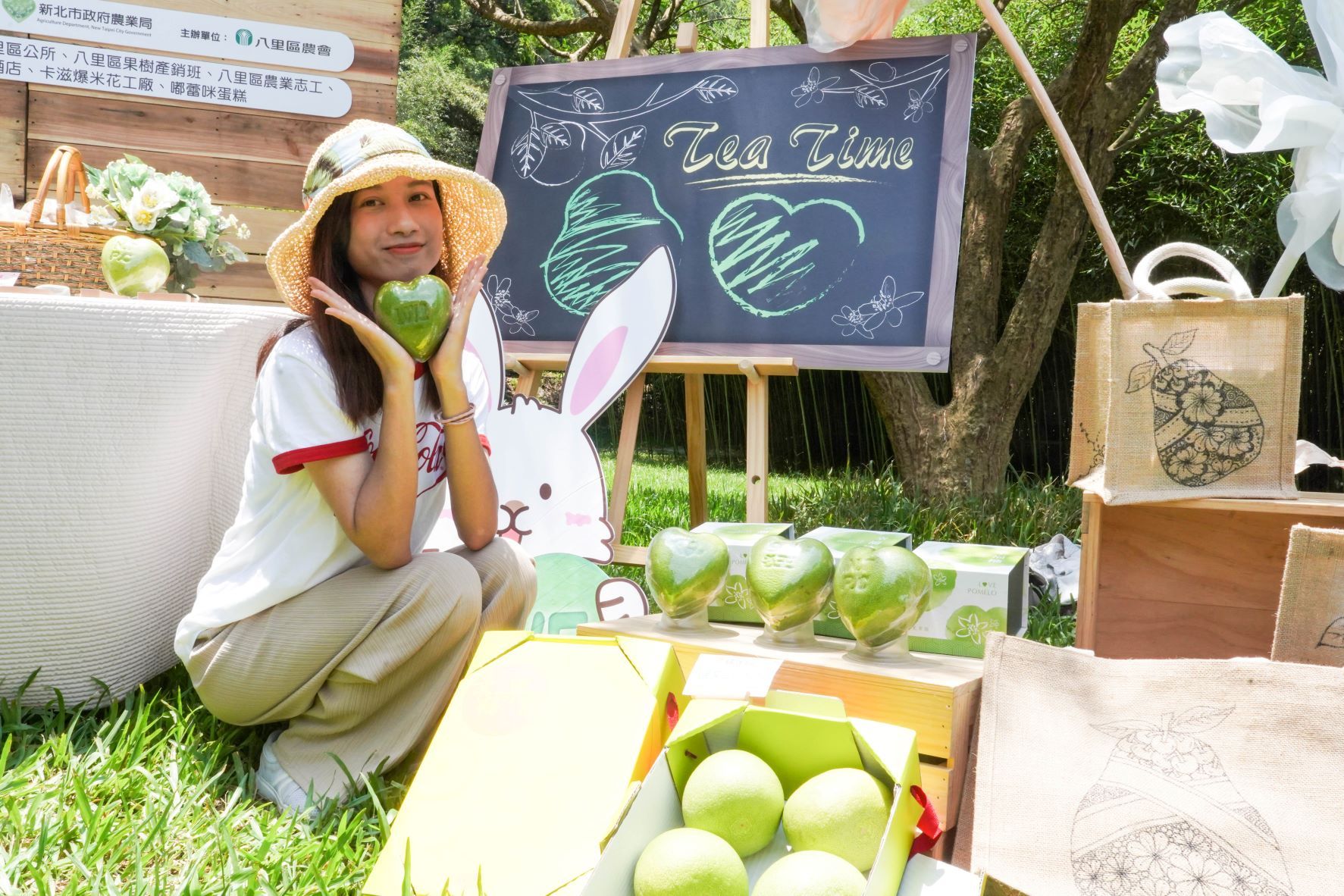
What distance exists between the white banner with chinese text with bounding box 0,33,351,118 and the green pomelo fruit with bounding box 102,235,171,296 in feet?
5.55

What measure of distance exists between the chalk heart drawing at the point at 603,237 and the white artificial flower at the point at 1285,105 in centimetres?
133

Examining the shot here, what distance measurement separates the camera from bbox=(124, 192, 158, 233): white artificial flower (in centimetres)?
232

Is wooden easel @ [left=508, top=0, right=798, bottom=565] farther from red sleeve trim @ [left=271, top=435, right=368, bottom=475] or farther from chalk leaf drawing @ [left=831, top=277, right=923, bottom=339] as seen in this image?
red sleeve trim @ [left=271, top=435, right=368, bottom=475]

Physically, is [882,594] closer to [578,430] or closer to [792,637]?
[792,637]

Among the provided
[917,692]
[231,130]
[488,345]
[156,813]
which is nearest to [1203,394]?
[917,692]

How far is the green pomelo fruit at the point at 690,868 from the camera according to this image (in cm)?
116

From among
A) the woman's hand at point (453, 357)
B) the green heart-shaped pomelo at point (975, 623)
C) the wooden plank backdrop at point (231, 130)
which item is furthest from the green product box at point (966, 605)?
the wooden plank backdrop at point (231, 130)

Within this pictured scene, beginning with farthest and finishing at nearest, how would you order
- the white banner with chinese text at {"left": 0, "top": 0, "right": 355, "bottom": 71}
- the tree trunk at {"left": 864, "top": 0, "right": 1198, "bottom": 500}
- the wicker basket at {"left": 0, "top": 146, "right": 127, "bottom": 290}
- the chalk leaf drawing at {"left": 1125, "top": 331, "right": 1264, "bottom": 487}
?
the tree trunk at {"left": 864, "top": 0, "right": 1198, "bottom": 500}
the white banner with chinese text at {"left": 0, "top": 0, "right": 355, "bottom": 71}
the wicker basket at {"left": 0, "top": 146, "right": 127, "bottom": 290}
the chalk leaf drawing at {"left": 1125, "top": 331, "right": 1264, "bottom": 487}

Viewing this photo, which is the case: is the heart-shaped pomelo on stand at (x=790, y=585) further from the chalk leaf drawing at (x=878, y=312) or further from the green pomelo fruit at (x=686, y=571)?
the chalk leaf drawing at (x=878, y=312)

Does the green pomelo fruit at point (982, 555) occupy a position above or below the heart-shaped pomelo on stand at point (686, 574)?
above

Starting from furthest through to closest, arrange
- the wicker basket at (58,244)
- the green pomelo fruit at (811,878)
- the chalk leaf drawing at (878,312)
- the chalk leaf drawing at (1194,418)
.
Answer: the chalk leaf drawing at (878,312) < the wicker basket at (58,244) < the chalk leaf drawing at (1194,418) < the green pomelo fruit at (811,878)

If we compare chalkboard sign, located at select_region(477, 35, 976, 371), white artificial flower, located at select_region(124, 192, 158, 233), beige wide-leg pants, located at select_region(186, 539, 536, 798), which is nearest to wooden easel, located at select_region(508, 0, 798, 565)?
chalkboard sign, located at select_region(477, 35, 976, 371)

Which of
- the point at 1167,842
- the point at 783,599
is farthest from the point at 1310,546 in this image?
the point at 783,599

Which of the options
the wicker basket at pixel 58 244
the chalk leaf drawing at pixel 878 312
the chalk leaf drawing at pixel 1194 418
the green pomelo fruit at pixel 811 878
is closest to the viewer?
the green pomelo fruit at pixel 811 878
